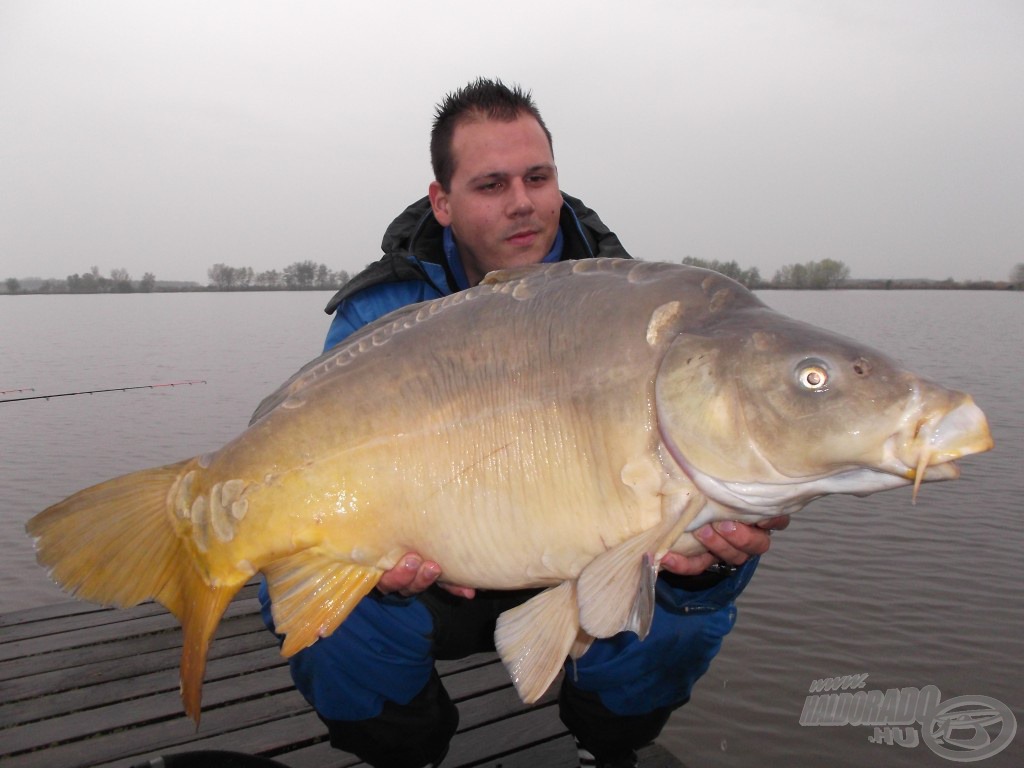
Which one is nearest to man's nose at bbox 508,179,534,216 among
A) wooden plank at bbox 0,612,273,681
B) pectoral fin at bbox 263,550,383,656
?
pectoral fin at bbox 263,550,383,656

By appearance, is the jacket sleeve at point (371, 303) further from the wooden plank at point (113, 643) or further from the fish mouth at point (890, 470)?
the wooden plank at point (113, 643)

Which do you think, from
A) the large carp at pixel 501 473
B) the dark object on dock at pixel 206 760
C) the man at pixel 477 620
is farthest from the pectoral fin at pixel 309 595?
the dark object on dock at pixel 206 760

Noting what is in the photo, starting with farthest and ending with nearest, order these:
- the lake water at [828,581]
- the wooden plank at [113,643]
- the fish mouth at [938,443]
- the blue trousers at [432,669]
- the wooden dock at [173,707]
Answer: the lake water at [828,581]
the wooden plank at [113,643]
the wooden dock at [173,707]
the blue trousers at [432,669]
the fish mouth at [938,443]

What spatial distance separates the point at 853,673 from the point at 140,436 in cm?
1069

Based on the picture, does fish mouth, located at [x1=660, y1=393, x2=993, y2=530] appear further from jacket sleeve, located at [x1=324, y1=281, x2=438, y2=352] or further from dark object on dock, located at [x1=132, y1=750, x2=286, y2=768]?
jacket sleeve, located at [x1=324, y1=281, x2=438, y2=352]

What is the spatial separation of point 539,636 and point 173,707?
91.5 inches

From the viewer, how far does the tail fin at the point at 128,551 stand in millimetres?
1737

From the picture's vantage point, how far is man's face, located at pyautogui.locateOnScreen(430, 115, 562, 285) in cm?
281

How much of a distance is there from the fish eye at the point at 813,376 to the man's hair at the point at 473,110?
180 cm

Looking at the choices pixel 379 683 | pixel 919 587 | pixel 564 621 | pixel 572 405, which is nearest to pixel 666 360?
pixel 572 405

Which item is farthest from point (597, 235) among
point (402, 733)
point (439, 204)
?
point (402, 733)

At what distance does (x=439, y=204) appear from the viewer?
3.11 meters

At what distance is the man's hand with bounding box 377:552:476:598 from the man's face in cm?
143

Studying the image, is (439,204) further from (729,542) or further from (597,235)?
(729,542)
